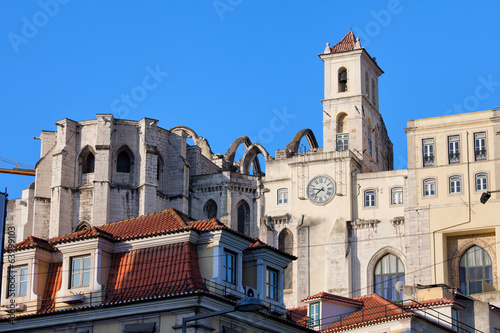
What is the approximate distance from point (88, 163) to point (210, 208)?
10356 millimetres

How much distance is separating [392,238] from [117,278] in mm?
45890

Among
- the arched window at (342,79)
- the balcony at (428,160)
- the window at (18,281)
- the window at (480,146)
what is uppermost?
the arched window at (342,79)

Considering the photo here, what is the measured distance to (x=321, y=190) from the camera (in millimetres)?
92000

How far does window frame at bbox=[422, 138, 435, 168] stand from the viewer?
87.5 meters

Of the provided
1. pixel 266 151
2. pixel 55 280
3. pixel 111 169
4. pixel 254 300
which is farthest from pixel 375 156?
pixel 254 300

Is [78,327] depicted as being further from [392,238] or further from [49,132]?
[49,132]

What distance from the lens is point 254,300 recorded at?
32.8 meters

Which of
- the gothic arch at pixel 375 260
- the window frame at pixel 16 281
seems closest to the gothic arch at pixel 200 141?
the gothic arch at pixel 375 260

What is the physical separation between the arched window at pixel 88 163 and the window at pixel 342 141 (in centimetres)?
1949

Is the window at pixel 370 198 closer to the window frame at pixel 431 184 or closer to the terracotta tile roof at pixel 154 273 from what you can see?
the window frame at pixel 431 184

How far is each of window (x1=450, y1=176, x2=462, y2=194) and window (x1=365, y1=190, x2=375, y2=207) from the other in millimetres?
6763

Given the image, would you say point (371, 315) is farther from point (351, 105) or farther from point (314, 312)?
point (351, 105)

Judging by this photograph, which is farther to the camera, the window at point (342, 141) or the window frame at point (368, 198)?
the window at point (342, 141)

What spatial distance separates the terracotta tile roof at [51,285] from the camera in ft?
150
